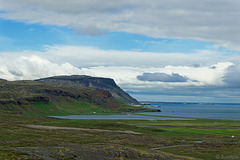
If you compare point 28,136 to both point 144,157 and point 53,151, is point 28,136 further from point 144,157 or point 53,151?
point 144,157

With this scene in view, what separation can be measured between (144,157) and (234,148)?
127 feet

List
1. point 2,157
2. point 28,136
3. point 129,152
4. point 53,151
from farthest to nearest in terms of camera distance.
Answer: point 28,136
point 129,152
point 53,151
point 2,157

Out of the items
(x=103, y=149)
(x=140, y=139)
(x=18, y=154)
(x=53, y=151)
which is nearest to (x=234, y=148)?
(x=140, y=139)

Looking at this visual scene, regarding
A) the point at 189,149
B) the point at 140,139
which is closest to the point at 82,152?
the point at 189,149

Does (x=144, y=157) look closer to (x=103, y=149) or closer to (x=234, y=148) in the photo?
(x=103, y=149)

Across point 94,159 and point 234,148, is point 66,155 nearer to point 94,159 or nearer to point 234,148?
point 94,159

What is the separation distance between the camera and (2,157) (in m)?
55.7

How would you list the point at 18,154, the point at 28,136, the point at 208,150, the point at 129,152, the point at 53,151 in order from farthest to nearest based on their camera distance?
the point at 28,136, the point at 208,150, the point at 129,152, the point at 53,151, the point at 18,154

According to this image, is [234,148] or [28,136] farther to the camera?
[28,136]

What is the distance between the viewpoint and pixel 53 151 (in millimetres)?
67312

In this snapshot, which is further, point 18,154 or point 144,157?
point 144,157

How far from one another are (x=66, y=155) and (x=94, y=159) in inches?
257

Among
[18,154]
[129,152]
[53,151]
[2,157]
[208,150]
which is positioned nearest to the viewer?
[2,157]

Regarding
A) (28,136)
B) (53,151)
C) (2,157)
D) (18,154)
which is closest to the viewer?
(2,157)
